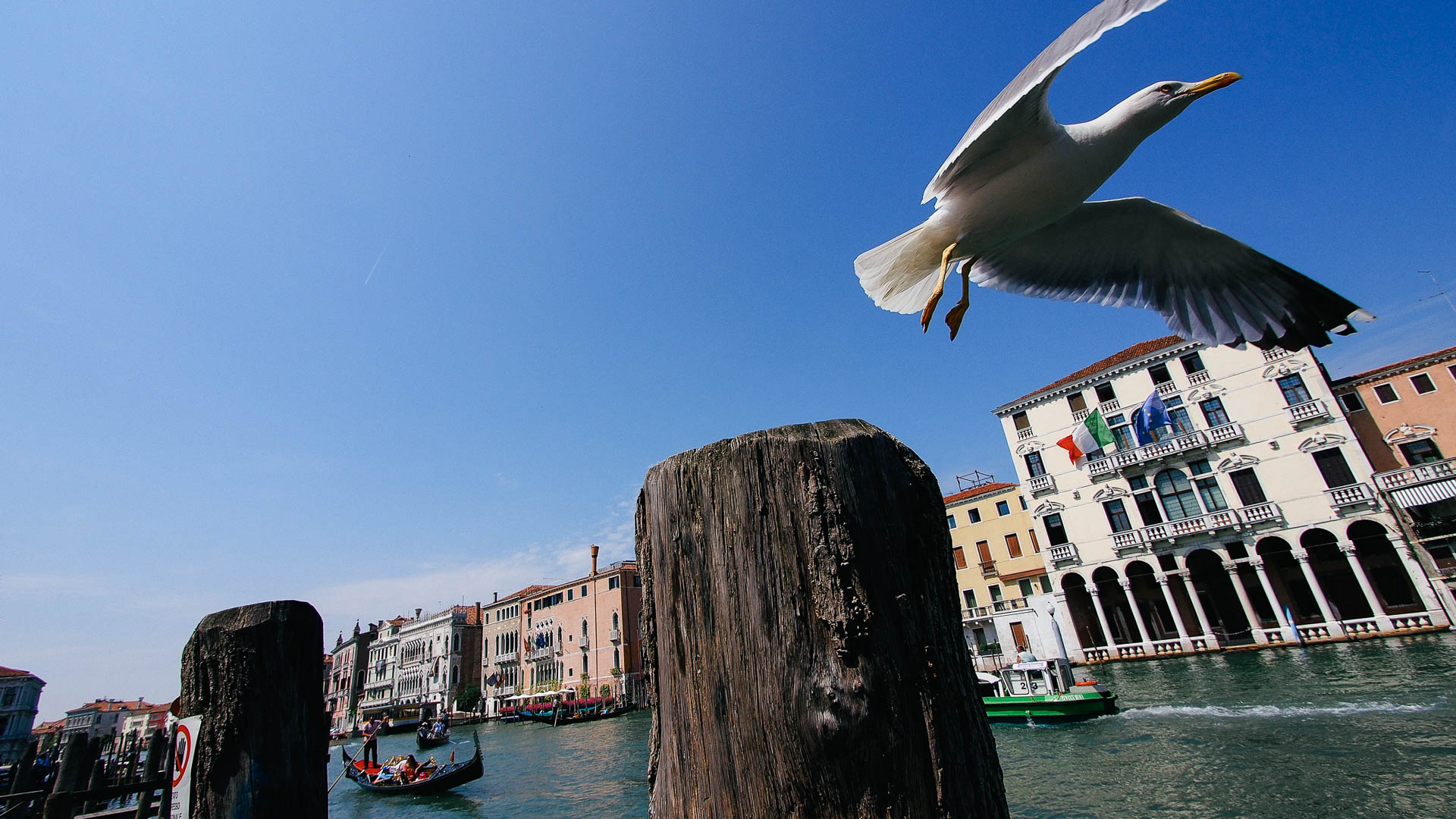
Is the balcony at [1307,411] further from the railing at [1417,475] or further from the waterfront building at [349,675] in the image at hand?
the waterfront building at [349,675]

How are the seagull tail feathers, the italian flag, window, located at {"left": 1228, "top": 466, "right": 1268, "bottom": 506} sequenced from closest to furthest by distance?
the seagull tail feathers, window, located at {"left": 1228, "top": 466, "right": 1268, "bottom": 506}, the italian flag

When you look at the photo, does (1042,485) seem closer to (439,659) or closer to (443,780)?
(443,780)

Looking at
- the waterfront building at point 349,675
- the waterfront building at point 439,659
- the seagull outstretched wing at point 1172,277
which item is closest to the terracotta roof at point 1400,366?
the seagull outstretched wing at point 1172,277

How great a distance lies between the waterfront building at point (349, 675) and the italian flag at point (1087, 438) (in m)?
65.1

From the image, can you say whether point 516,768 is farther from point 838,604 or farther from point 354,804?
point 838,604

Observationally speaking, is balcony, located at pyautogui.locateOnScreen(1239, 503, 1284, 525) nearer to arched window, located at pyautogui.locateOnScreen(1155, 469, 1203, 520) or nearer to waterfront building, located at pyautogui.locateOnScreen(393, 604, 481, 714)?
arched window, located at pyautogui.locateOnScreen(1155, 469, 1203, 520)

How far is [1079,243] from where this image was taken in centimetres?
453

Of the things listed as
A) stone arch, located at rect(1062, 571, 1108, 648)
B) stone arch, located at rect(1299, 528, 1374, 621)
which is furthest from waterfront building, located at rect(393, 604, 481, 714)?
stone arch, located at rect(1299, 528, 1374, 621)

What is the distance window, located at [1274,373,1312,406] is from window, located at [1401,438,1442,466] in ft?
11.7

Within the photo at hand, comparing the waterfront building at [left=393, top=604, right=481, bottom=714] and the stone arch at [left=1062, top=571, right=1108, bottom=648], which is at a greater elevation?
the waterfront building at [left=393, top=604, right=481, bottom=714]

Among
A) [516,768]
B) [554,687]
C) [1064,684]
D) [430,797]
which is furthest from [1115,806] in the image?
[554,687]

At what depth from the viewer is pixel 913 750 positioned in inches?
35.6

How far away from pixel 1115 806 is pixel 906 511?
9160mm

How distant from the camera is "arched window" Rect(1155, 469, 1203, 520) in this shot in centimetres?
2244
